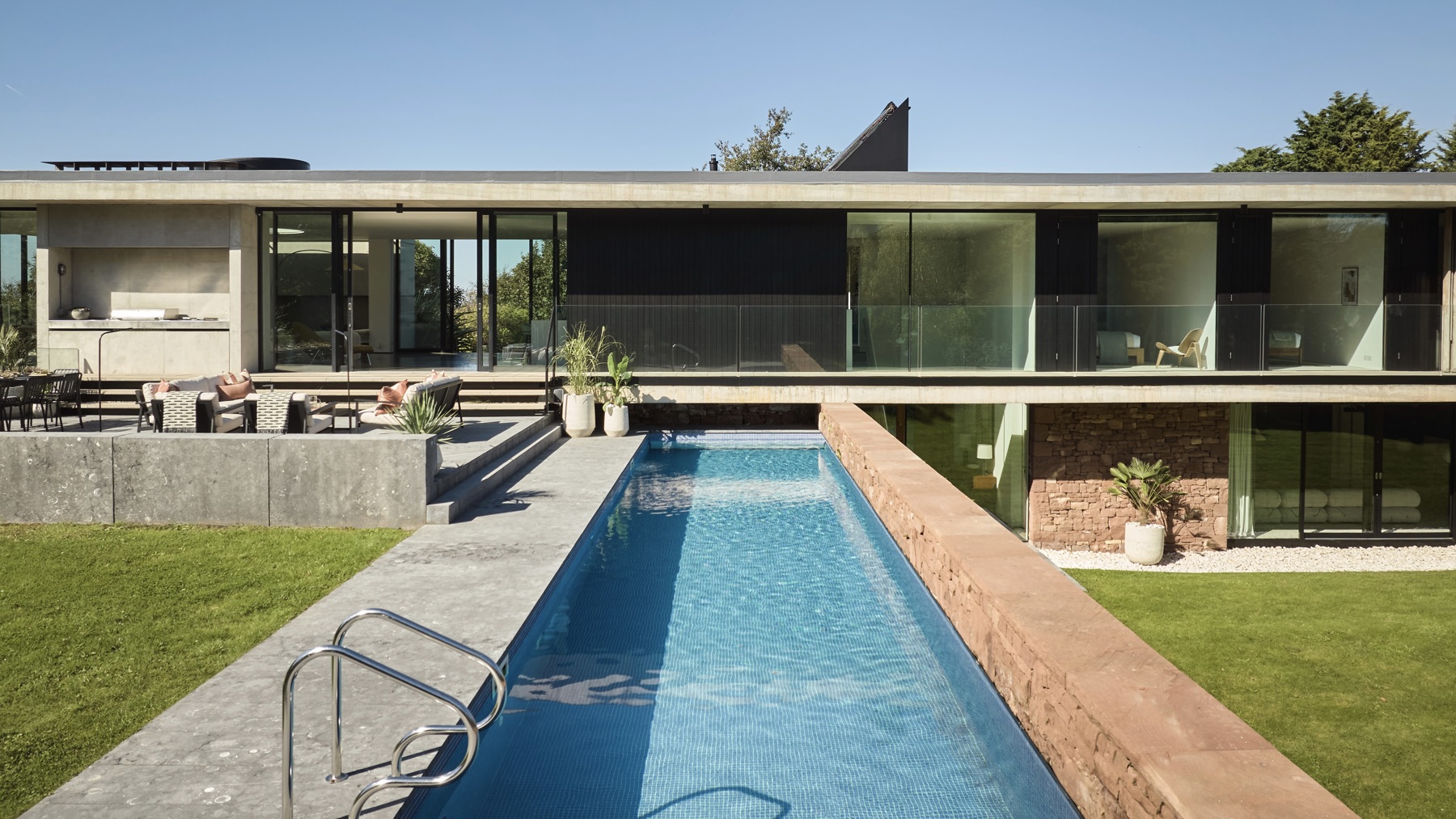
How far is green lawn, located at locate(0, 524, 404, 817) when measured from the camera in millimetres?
4074

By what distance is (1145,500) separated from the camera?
1577cm

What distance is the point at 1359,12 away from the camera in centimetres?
4612

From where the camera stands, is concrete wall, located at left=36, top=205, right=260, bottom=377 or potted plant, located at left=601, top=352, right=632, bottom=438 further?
concrete wall, located at left=36, top=205, right=260, bottom=377

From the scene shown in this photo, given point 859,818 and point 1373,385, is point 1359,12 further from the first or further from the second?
point 859,818

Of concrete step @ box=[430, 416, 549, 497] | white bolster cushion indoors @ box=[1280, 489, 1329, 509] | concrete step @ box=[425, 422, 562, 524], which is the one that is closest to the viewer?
concrete step @ box=[425, 422, 562, 524]

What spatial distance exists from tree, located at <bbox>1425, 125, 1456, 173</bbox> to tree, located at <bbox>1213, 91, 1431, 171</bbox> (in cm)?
43

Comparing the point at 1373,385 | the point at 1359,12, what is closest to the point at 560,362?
the point at 1373,385

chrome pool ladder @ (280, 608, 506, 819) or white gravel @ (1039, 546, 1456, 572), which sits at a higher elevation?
chrome pool ladder @ (280, 608, 506, 819)

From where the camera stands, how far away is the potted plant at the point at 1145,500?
50.5 ft

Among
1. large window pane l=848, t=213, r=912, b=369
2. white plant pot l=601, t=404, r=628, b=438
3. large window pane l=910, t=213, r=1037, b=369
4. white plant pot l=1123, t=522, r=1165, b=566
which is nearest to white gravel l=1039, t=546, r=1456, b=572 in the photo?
white plant pot l=1123, t=522, r=1165, b=566

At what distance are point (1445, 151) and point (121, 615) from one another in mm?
Answer: 45260

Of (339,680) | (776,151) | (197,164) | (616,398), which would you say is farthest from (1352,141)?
(339,680)

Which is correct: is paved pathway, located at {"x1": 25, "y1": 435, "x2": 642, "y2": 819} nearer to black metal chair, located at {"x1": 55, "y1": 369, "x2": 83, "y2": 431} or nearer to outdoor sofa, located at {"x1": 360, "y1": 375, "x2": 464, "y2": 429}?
outdoor sofa, located at {"x1": 360, "y1": 375, "x2": 464, "y2": 429}

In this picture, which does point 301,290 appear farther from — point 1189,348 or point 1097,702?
point 1097,702
